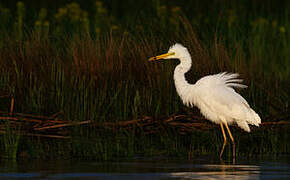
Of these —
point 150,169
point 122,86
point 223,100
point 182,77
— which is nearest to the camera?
point 150,169

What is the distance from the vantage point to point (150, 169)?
7102 millimetres

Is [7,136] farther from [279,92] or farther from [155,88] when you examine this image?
A: [279,92]

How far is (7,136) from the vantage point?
8211 mm

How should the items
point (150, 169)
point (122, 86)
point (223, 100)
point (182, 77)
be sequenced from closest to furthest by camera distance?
point (150, 169) → point (223, 100) → point (182, 77) → point (122, 86)

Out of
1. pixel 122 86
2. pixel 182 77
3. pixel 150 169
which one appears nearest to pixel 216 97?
pixel 182 77

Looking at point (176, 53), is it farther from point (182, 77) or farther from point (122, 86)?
point (122, 86)

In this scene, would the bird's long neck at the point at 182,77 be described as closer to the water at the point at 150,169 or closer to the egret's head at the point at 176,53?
the egret's head at the point at 176,53

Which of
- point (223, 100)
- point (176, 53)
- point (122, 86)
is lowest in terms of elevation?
point (223, 100)

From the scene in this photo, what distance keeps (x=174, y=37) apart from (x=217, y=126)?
196 cm

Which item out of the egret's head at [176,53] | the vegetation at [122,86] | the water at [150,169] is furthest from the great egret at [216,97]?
the water at [150,169]

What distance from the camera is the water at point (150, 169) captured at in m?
6.56

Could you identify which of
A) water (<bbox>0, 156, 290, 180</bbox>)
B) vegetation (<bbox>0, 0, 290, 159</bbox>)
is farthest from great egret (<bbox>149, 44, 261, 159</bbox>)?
water (<bbox>0, 156, 290, 180</bbox>)

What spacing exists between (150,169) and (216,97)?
219cm

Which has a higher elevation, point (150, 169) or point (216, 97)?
point (216, 97)
